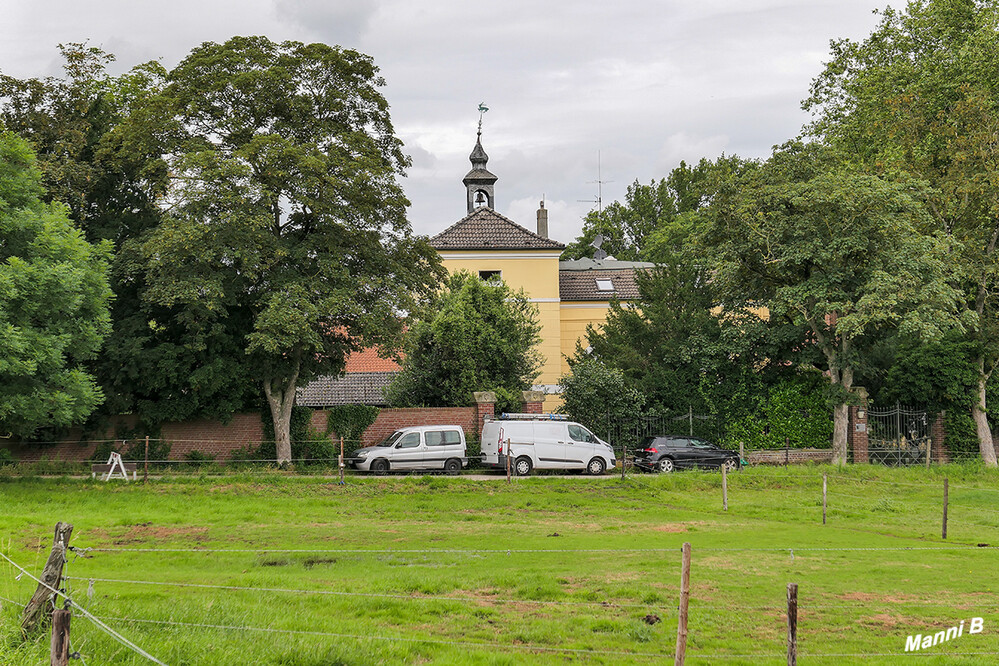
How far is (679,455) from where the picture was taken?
91.2 feet

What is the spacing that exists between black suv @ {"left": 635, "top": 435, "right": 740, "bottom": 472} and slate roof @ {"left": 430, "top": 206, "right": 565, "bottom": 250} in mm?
18890

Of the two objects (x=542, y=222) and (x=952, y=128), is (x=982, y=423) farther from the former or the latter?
(x=542, y=222)

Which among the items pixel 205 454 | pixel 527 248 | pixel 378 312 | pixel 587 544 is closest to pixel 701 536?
pixel 587 544

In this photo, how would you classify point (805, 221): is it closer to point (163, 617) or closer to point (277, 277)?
point (277, 277)

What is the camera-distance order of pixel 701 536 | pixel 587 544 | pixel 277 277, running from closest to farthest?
1. pixel 587 544
2. pixel 701 536
3. pixel 277 277

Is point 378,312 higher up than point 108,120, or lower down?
lower down

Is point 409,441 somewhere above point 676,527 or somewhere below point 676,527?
above

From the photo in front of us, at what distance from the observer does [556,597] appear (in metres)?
11.1

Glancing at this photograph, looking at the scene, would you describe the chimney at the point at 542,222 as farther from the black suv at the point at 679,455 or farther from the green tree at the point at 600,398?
the black suv at the point at 679,455

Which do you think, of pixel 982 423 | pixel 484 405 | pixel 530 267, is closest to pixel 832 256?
pixel 982 423

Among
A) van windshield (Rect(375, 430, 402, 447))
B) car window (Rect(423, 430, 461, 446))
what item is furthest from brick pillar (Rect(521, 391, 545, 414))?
van windshield (Rect(375, 430, 402, 447))

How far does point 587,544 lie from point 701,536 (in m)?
2.65

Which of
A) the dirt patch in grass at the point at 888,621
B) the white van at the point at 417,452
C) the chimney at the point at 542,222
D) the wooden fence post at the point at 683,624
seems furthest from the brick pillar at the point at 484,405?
the chimney at the point at 542,222

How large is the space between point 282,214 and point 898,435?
2240 cm
